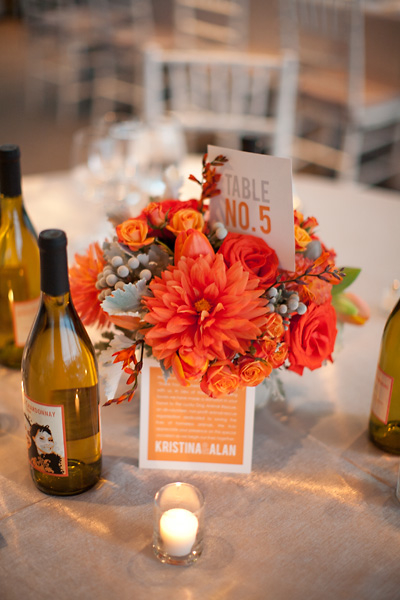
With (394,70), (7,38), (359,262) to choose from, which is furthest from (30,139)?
(359,262)

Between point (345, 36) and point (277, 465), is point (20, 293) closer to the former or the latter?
point (277, 465)

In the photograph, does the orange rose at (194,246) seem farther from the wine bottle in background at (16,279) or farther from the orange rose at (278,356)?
the wine bottle in background at (16,279)

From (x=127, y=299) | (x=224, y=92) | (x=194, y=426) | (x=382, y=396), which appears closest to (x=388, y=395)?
(x=382, y=396)

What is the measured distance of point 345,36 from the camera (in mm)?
3617

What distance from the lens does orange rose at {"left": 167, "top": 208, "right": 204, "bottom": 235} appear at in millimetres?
801

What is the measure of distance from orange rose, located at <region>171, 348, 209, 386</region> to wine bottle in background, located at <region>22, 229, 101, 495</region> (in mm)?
132

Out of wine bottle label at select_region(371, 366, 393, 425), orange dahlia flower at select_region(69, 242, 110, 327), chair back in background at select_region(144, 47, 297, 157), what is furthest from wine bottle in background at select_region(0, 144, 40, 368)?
chair back in background at select_region(144, 47, 297, 157)

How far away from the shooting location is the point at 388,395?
0.86 meters

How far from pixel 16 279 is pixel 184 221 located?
0.39 m

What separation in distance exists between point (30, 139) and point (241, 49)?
5.48 feet

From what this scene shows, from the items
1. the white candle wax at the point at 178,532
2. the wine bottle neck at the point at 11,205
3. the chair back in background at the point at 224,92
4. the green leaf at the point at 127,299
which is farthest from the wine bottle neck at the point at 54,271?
the chair back in background at the point at 224,92

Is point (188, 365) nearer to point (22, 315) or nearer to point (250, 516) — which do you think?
point (250, 516)

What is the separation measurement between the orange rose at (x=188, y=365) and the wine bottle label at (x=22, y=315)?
0.37 meters

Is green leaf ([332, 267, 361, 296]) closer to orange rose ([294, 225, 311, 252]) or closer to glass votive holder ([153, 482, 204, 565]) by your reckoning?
orange rose ([294, 225, 311, 252])
